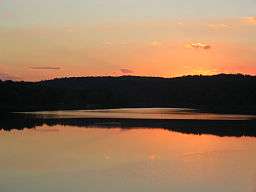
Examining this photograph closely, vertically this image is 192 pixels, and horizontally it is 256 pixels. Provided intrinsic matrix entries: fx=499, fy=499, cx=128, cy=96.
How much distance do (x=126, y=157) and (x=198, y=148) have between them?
398cm

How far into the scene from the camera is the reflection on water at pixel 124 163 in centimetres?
1095

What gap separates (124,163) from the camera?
14102mm

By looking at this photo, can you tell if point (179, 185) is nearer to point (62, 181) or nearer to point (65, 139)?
point (62, 181)

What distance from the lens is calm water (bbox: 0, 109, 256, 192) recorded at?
1095 cm

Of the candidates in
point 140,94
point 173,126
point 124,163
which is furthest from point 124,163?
point 140,94

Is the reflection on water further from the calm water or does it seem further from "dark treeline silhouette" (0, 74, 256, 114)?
"dark treeline silhouette" (0, 74, 256, 114)

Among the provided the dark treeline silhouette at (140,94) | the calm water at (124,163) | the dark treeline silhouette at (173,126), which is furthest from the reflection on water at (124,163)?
the dark treeline silhouette at (140,94)

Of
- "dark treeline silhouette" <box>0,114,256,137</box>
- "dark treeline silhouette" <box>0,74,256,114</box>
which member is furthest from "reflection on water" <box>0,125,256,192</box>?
"dark treeline silhouette" <box>0,74,256,114</box>

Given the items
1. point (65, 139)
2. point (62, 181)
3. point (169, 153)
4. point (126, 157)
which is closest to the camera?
point (62, 181)

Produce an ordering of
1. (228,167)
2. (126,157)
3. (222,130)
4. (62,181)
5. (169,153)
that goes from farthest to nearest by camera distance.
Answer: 1. (222,130)
2. (169,153)
3. (126,157)
4. (228,167)
5. (62,181)

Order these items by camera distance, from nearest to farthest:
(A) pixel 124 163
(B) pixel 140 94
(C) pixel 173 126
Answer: (A) pixel 124 163 < (C) pixel 173 126 < (B) pixel 140 94

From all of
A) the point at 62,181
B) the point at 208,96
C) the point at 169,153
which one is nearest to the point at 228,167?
the point at 169,153

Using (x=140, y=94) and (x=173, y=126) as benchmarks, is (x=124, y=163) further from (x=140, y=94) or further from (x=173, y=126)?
(x=140, y=94)

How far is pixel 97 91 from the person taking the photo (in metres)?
92.3
